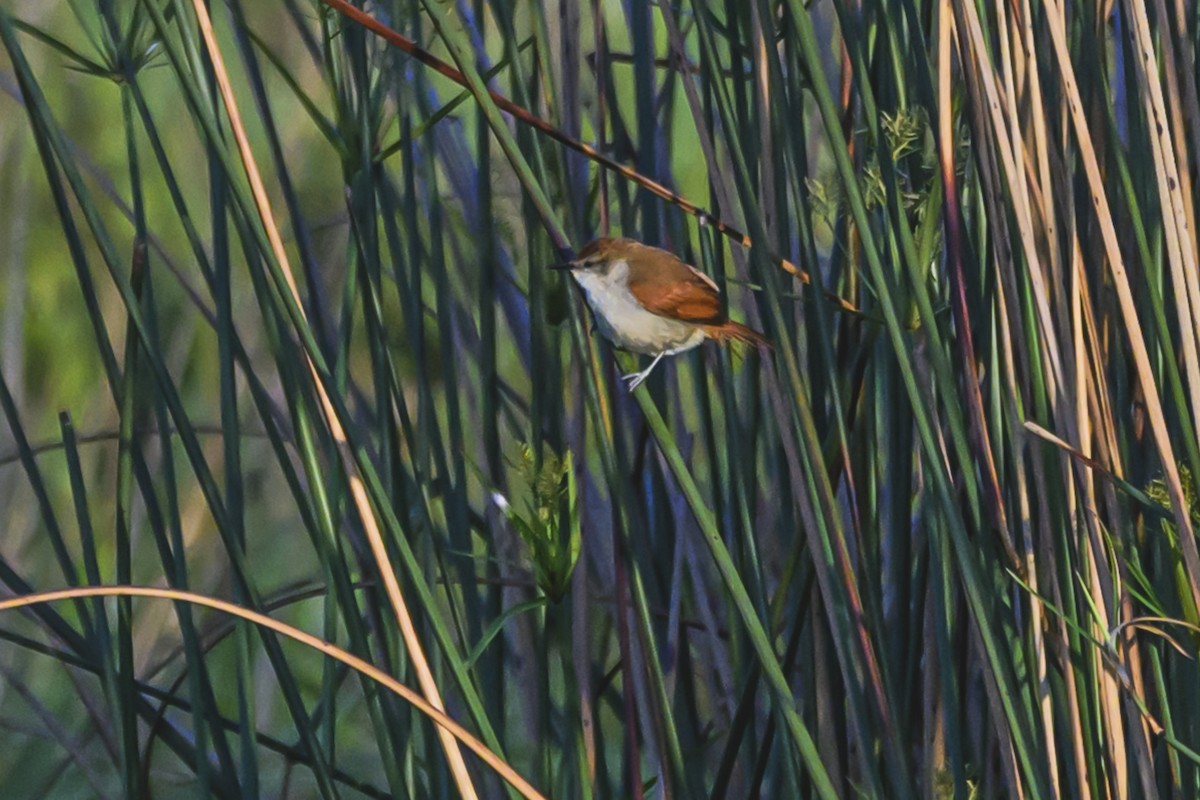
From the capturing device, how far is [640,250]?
3.27 feet

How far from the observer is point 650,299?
107 centimetres

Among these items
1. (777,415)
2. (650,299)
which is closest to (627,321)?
(650,299)

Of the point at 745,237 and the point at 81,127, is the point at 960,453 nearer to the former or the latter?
the point at 745,237

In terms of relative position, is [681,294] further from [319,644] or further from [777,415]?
[319,644]

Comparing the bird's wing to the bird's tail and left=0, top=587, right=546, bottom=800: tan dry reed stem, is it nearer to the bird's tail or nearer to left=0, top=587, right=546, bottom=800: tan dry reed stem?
the bird's tail

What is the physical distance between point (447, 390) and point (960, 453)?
349 millimetres

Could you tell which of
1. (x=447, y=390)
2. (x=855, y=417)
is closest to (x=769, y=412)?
(x=855, y=417)

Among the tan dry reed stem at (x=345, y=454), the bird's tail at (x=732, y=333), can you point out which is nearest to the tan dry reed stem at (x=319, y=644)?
A: the tan dry reed stem at (x=345, y=454)

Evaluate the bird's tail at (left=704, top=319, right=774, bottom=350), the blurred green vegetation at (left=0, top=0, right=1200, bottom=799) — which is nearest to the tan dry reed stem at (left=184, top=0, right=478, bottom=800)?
the blurred green vegetation at (left=0, top=0, right=1200, bottom=799)

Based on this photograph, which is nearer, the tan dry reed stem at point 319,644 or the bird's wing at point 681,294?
the tan dry reed stem at point 319,644

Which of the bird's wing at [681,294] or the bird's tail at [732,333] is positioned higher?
Answer: the bird's wing at [681,294]

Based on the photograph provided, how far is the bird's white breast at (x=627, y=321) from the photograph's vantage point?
1.02m

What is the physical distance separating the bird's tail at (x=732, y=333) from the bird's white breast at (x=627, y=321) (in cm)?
1

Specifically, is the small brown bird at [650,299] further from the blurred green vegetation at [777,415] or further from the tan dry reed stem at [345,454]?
the tan dry reed stem at [345,454]
